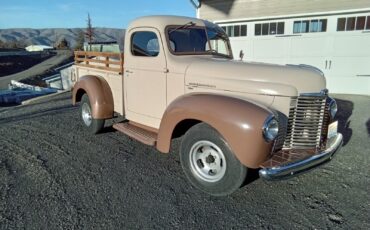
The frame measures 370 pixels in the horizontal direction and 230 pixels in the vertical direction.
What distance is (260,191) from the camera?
364cm

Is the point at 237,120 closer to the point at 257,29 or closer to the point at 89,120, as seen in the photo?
the point at 89,120

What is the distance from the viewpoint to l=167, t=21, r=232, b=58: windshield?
433 cm

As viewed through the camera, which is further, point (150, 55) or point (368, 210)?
point (150, 55)

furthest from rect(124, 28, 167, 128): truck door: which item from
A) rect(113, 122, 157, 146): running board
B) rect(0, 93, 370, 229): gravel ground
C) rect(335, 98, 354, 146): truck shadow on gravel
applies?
rect(335, 98, 354, 146): truck shadow on gravel

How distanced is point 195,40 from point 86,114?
116 inches

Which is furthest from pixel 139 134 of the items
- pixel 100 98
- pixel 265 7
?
pixel 265 7

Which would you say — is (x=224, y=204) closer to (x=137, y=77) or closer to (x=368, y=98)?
(x=137, y=77)

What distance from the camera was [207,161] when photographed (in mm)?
3549

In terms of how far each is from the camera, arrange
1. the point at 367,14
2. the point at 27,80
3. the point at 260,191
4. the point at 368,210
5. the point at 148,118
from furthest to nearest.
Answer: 1. the point at 27,80
2. the point at 367,14
3. the point at 148,118
4. the point at 260,191
5. the point at 368,210

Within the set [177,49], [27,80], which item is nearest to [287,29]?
[177,49]

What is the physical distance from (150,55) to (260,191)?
2539 mm

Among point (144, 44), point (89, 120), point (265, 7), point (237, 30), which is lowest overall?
point (89, 120)

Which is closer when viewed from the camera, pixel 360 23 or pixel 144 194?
pixel 144 194

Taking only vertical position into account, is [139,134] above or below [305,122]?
below
